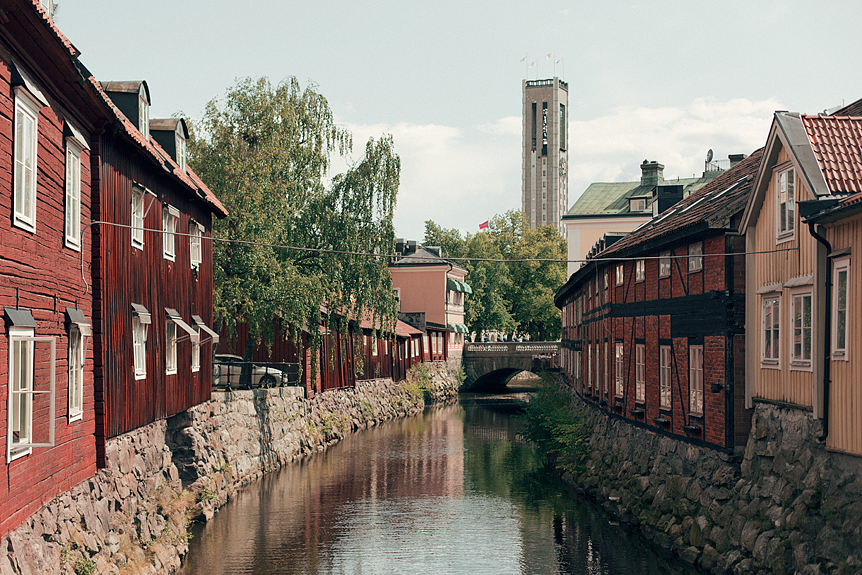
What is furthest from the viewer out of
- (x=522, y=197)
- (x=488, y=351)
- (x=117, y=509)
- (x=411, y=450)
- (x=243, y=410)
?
(x=522, y=197)

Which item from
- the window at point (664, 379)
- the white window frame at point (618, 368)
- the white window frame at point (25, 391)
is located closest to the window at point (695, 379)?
the window at point (664, 379)

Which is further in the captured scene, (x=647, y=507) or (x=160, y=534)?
(x=647, y=507)

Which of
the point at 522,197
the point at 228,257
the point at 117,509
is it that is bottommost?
the point at 117,509

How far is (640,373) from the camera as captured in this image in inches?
974

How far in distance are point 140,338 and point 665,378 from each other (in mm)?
12885

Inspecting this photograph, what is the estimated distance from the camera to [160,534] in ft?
60.1

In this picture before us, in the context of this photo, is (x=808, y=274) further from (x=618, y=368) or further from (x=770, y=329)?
(x=618, y=368)

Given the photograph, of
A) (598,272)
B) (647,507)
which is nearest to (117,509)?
(647,507)

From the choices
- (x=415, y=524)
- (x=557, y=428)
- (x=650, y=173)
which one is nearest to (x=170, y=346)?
(x=415, y=524)

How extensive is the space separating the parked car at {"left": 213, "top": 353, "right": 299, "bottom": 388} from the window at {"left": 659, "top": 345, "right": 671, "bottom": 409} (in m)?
16.3

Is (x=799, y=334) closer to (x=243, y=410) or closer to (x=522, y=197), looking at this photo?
(x=243, y=410)

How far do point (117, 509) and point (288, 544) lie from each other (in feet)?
16.4

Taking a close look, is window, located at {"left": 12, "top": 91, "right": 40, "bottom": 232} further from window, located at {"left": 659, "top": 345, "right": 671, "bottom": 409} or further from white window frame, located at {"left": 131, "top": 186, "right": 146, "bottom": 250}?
window, located at {"left": 659, "top": 345, "right": 671, "bottom": 409}

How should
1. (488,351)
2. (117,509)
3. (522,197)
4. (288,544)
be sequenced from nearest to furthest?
1. (117,509)
2. (288,544)
3. (488,351)
4. (522,197)
